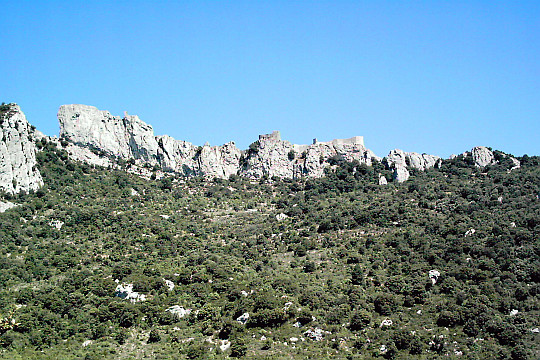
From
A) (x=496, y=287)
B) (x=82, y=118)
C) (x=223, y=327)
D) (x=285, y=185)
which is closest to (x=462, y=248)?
(x=496, y=287)

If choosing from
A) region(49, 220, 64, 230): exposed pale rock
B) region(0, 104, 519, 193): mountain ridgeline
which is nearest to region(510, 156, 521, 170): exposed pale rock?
region(0, 104, 519, 193): mountain ridgeline

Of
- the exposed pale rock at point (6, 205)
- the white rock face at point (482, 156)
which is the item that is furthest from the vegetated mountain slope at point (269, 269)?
the white rock face at point (482, 156)

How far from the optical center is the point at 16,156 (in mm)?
70688

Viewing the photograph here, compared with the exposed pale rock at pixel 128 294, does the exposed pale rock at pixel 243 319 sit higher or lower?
lower

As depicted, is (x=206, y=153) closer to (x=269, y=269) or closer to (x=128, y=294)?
(x=269, y=269)

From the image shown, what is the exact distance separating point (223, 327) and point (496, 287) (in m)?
26.6

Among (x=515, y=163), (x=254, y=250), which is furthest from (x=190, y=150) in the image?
(x=515, y=163)

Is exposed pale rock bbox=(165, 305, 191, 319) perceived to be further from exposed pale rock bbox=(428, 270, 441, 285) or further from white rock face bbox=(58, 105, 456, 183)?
white rock face bbox=(58, 105, 456, 183)

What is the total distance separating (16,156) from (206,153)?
3280cm

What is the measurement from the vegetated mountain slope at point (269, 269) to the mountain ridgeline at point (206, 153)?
235 inches

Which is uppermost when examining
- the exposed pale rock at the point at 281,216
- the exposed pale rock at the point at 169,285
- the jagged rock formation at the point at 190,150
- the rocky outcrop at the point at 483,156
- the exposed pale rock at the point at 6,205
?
the jagged rock formation at the point at 190,150

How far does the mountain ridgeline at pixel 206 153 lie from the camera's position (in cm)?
8888

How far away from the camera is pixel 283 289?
58.7m

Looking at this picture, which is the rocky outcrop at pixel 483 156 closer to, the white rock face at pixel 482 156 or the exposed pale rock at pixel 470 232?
the white rock face at pixel 482 156
